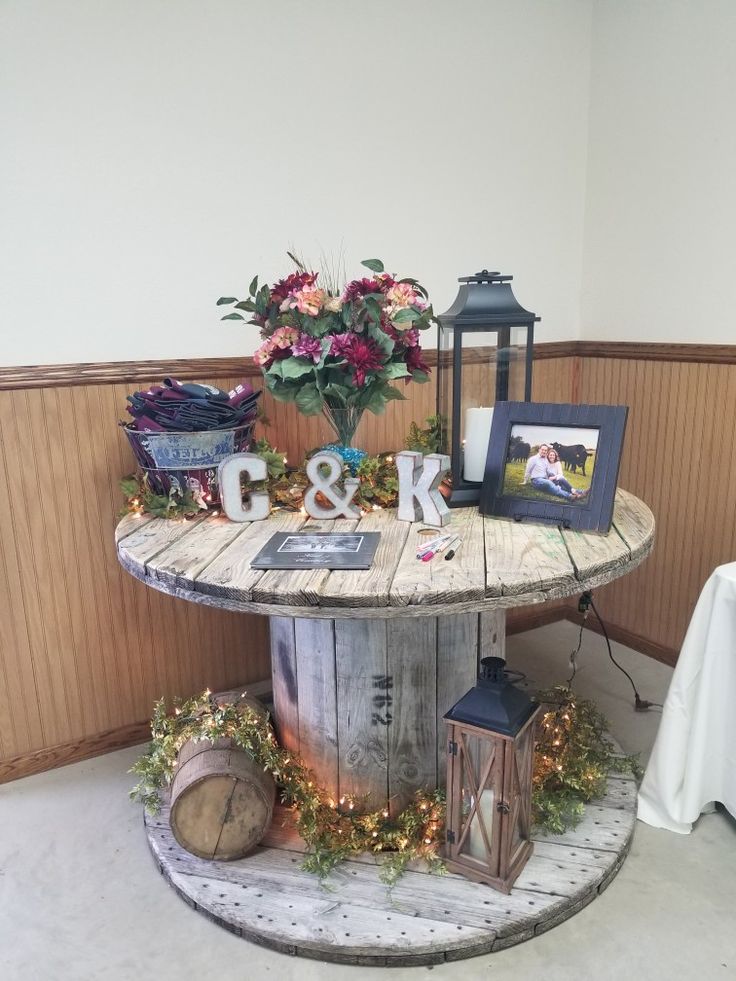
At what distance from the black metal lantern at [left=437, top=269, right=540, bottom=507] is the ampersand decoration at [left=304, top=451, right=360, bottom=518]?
0.25 m

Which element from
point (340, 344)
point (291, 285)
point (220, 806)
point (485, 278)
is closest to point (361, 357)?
point (340, 344)

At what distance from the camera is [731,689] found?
1771 millimetres

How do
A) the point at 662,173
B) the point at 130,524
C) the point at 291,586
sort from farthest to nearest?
the point at 662,173 < the point at 130,524 < the point at 291,586

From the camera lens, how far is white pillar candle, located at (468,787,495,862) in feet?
5.04

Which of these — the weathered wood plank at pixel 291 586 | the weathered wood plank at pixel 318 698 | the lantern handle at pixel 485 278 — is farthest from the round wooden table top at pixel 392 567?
the lantern handle at pixel 485 278

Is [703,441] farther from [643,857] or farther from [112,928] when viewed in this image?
[112,928]

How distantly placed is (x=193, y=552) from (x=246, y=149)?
1215mm

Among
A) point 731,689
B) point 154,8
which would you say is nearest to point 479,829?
point 731,689

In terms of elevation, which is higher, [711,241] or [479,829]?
[711,241]

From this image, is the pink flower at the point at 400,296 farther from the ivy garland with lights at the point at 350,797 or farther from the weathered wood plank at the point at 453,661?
the ivy garland with lights at the point at 350,797

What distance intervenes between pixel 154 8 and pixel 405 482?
1.39 m

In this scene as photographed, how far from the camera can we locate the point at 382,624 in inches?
65.0

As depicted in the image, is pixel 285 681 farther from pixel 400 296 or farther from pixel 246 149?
pixel 246 149

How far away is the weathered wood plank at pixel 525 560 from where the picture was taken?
136cm
